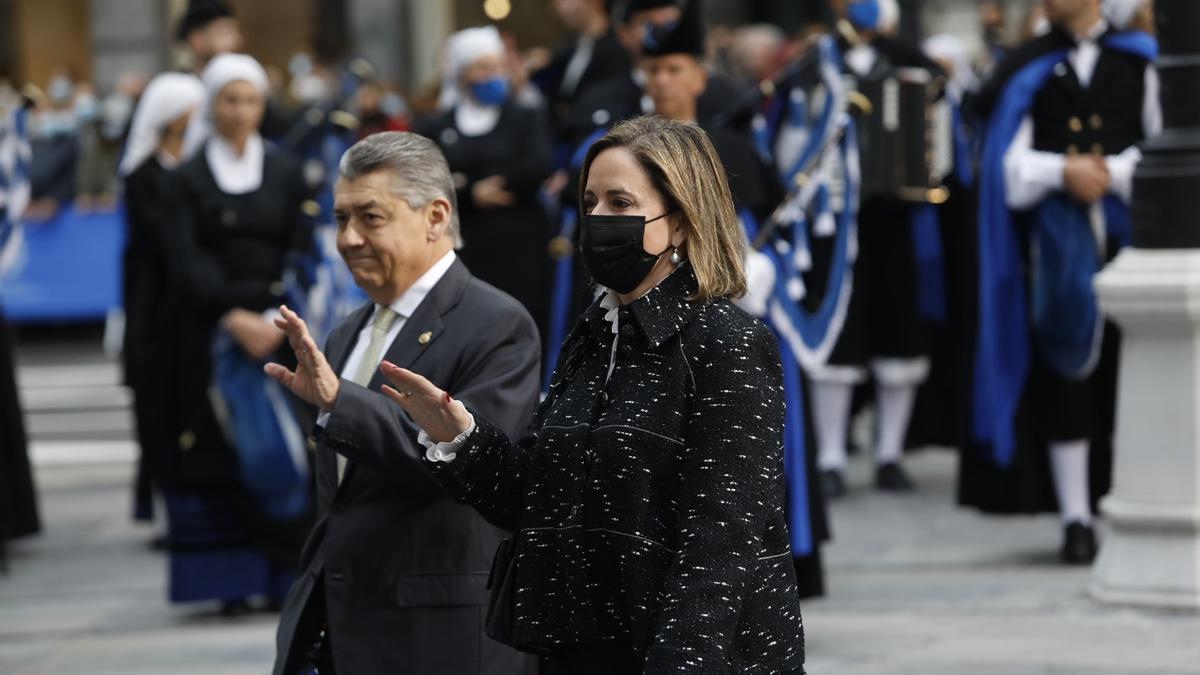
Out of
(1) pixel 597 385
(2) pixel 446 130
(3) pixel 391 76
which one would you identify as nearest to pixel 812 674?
(1) pixel 597 385

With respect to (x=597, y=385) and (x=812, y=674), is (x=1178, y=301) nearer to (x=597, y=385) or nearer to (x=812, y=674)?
(x=812, y=674)

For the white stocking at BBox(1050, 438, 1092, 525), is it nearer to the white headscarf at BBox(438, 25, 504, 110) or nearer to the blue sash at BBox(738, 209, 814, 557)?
the blue sash at BBox(738, 209, 814, 557)

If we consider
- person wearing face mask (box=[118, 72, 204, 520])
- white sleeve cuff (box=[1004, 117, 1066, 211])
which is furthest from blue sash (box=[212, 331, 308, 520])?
white sleeve cuff (box=[1004, 117, 1066, 211])

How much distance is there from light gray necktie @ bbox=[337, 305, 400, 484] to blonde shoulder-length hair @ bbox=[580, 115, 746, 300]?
114 centimetres

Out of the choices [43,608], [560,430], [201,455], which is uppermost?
[560,430]

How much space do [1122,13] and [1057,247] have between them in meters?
0.94

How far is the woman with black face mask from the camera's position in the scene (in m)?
3.61

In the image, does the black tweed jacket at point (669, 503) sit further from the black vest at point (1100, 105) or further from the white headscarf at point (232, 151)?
the black vest at point (1100, 105)

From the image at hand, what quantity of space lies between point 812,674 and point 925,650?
511 mm

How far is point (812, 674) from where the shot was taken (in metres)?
6.79

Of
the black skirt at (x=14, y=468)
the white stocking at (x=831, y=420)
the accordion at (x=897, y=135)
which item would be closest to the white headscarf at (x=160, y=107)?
the black skirt at (x=14, y=468)

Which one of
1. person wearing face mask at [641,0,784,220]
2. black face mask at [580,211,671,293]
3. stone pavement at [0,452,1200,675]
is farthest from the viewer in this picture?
person wearing face mask at [641,0,784,220]

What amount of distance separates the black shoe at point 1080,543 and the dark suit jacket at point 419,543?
14.4 feet

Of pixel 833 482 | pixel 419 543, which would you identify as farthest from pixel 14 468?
pixel 419 543
